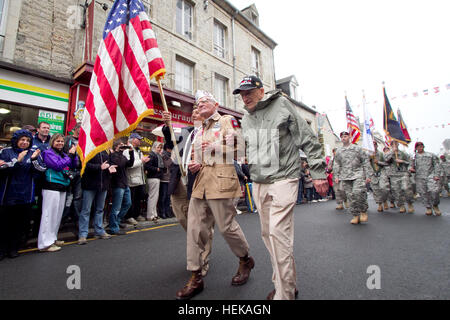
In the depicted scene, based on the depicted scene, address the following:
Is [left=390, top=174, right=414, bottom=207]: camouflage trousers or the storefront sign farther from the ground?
the storefront sign

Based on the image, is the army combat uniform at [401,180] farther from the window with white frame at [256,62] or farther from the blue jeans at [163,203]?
the window with white frame at [256,62]

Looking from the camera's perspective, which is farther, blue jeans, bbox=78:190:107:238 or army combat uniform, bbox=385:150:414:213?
army combat uniform, bbox=385:150:414:213

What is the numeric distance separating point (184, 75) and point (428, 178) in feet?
36.0

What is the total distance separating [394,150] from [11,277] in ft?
32.4

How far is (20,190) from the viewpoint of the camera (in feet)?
12.5

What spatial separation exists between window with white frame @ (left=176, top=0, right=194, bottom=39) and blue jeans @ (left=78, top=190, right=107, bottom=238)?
34.2 feet

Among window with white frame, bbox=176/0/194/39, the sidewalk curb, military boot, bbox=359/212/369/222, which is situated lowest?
the sidewalk curb

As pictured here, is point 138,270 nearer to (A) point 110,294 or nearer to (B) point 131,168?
(A) point 110,294

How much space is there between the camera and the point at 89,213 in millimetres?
4602

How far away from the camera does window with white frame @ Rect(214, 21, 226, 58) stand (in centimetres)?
1420

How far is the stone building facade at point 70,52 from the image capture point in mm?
7098

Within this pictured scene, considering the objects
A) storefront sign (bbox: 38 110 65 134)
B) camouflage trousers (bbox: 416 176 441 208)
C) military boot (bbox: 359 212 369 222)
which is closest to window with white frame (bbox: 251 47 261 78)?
camouflage trousers (bbox: 416 176 441 208)

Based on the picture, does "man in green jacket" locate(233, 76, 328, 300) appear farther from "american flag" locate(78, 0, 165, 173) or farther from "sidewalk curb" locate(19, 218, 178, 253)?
"sidewalk curb" locate(19, 218, 178, 253)

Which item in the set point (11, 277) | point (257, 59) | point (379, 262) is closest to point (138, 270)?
point (11, 277)
